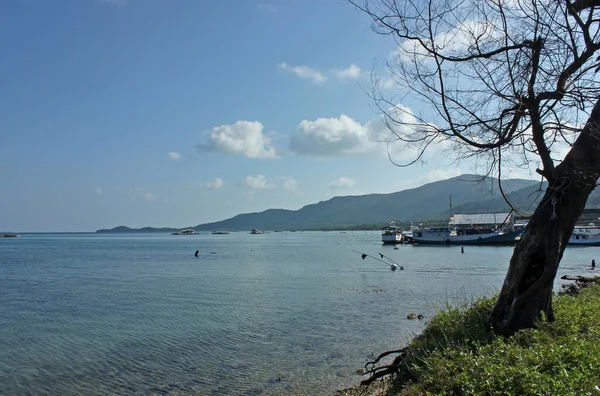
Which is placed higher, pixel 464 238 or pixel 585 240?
pixel 464 238

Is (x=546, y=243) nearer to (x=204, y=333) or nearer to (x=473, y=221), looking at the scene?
(x=204, y=333)

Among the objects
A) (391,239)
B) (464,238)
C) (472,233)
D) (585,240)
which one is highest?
(472,233)

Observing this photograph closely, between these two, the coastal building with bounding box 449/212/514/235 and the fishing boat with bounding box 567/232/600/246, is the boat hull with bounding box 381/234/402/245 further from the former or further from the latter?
the fishing boat with bounding box 567/232/600/246

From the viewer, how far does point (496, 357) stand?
6.53 m

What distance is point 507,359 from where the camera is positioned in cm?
634

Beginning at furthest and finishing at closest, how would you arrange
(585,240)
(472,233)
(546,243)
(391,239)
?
(391,239)
(472,233)
(585,240)
(546,243)

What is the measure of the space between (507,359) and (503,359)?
4.2 inches

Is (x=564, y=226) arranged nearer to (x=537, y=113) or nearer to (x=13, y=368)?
(x=537, y=113)

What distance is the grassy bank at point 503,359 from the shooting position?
5371 mm

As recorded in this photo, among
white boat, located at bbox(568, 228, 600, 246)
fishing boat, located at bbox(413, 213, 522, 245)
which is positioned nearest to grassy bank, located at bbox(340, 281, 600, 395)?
fishing boat, located at bbox(413, 213, 522, 245)

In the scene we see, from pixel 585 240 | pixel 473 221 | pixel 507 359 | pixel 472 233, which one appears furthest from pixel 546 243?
pixel 473 221

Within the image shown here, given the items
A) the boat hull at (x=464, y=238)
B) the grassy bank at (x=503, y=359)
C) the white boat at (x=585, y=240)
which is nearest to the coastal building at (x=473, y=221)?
the boat hull at (x=464, y=238)

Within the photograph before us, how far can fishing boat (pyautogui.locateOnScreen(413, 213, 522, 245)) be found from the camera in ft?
300

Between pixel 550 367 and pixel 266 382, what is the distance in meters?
7.56
